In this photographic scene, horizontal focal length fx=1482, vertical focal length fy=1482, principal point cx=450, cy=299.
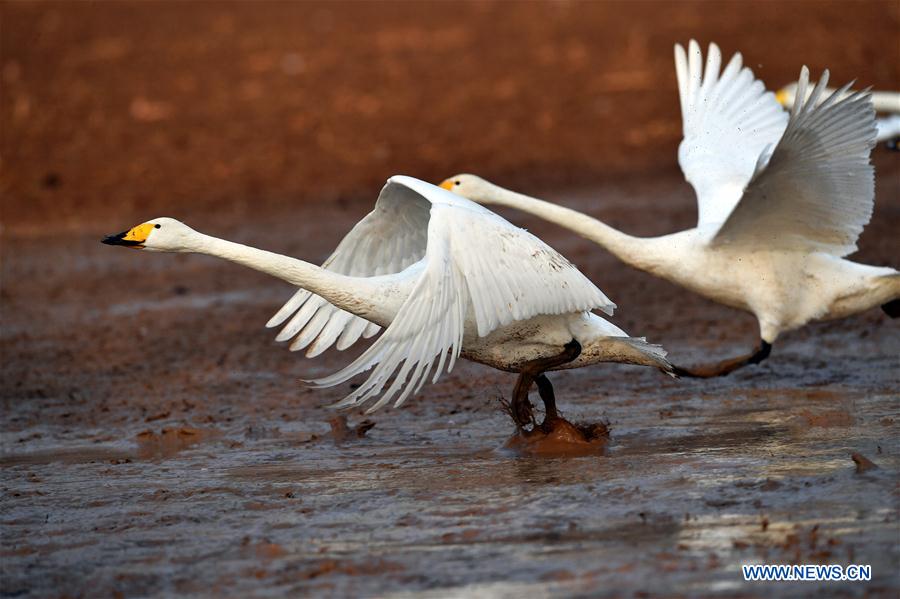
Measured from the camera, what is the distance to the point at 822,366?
28.7ft

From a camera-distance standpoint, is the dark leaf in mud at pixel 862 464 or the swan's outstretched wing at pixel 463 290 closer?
the dark leaf in mud at pixel 862 464

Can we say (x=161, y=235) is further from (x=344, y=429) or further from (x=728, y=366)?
(x=728, y=366)

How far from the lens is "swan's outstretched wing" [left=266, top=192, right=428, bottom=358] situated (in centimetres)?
791

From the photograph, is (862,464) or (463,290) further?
(463,290)

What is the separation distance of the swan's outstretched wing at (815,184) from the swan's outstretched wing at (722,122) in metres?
0.95

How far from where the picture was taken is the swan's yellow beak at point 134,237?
711cm

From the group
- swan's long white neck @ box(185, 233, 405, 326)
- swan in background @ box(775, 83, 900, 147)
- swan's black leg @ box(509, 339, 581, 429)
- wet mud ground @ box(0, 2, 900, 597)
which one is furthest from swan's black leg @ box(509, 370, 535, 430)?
swan in background @ box(775, 83, 900, 147)

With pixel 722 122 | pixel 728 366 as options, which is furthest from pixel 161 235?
pixel 722 122

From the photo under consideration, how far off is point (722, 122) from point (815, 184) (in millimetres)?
1903

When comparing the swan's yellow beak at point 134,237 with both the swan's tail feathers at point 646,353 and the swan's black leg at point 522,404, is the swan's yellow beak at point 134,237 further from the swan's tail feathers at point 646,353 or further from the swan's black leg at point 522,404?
the swan's tail feathers at point 646,353

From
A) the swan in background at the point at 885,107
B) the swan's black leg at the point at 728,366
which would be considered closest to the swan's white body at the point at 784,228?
the swan's black leg at the point at 728,366

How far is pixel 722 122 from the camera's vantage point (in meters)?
9.65

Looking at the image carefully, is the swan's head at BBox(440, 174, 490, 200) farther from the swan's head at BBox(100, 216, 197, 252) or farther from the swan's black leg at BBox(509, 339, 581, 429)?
the swan's head at BBox(100, 216, 197, 252)

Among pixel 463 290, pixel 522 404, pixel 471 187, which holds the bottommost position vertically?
pixel 522 404
